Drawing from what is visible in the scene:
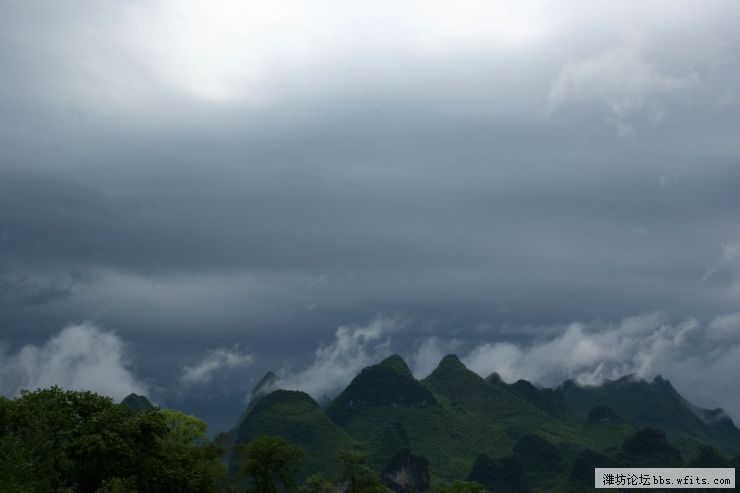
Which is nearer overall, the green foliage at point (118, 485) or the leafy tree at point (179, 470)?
the green foliage at point (118, 485)

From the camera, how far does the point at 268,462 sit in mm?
108625

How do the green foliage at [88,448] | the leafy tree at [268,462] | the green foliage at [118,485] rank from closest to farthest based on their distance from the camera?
the green foliage at [118,485]
the green foliage at [88,448]
the leafy tree at [268,462]

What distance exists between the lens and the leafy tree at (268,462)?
356 feet

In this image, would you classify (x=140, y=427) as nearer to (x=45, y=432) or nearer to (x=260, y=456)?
(x=45, y=432)

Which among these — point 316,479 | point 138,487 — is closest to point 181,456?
point 138,487

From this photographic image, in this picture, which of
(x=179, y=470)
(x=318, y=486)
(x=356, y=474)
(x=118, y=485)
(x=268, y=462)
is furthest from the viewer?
(x=356, y=474)

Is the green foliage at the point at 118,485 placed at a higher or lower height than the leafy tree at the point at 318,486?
lower

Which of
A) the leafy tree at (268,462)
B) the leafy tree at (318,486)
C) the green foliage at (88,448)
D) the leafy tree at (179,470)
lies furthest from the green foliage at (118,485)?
the leafy tree at (318,486)

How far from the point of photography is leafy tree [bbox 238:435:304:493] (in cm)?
10862

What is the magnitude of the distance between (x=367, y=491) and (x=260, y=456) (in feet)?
67.0

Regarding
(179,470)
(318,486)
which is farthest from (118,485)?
(318,486)

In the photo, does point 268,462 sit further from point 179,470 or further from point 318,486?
point 179,470

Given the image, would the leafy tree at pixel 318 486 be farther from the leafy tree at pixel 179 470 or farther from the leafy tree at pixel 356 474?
the leafy tree at pixel 179 470

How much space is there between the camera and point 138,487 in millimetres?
75375
